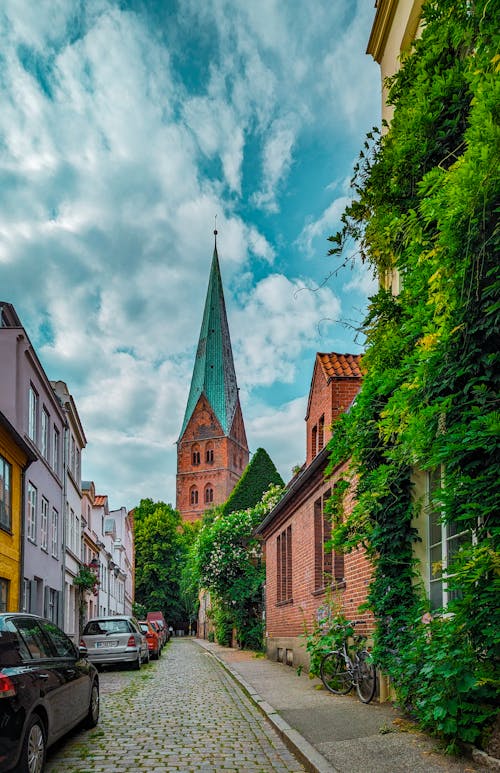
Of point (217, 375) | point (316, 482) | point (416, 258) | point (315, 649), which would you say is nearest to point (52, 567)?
point (316, 482)

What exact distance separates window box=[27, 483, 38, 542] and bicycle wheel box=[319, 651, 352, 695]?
1118 centimetres

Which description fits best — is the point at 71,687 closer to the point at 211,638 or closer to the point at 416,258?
the point at 416,258

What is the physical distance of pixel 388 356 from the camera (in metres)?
9.21

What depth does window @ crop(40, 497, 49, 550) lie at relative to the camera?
2384 cm

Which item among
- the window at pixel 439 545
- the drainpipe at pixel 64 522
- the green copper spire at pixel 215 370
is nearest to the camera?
the window at pixel 439 545

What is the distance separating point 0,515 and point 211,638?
36658 millimetres

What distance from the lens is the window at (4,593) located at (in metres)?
17.8

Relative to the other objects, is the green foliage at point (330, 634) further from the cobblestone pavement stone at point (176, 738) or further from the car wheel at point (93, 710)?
the car wheel at point (93, 710)

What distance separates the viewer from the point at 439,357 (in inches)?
278

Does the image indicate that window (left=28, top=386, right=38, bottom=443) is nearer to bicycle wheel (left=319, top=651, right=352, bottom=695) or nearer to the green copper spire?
bicycle wheel (left=319, top=651, right=352, bottom=695)

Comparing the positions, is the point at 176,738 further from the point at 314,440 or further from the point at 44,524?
the point at 44,524

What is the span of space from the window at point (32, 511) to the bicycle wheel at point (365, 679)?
40.8 ft

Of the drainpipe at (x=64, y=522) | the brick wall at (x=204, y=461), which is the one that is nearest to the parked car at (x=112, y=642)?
the drainpipe at (x=64, y=522)

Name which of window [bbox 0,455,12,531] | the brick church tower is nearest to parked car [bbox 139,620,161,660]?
Result: window [bbox 0,455,12,531]
